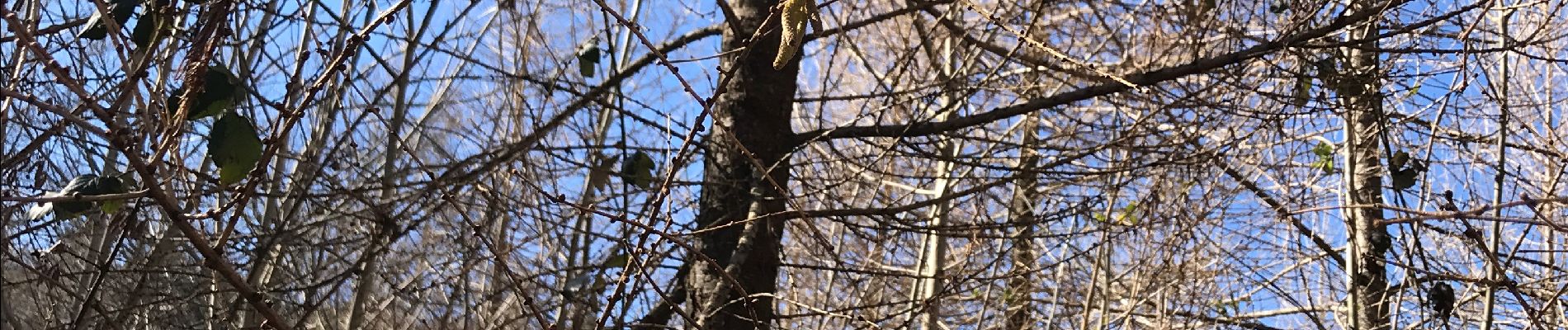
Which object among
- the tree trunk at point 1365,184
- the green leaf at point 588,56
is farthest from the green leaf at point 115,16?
the tree trunk at point 1365,184

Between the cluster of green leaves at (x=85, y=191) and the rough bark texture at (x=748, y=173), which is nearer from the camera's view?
the cluster of green leaves at (x=85, y=191)

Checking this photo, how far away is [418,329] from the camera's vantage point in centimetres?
662

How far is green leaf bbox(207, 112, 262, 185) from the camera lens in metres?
2.20

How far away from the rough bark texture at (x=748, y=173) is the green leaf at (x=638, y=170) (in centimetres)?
21

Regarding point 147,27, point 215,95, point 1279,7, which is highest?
point 1279,7

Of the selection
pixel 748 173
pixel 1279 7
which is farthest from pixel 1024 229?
pixel 748 173

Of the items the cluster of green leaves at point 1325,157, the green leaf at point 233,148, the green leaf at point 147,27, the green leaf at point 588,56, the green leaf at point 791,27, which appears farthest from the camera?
the cluster of green leaves at point 1325,157

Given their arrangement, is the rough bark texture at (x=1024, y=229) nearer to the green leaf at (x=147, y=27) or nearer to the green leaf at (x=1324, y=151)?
the green leaf at (x=1324, y=151)

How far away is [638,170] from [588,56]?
36 cm

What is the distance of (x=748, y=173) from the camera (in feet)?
12.6

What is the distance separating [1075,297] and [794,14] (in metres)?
7.82

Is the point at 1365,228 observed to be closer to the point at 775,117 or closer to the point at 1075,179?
the point at 1075,179

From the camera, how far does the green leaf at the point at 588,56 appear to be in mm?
3578

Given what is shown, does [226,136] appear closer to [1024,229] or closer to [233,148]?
[233,148]
